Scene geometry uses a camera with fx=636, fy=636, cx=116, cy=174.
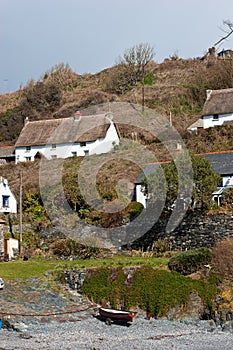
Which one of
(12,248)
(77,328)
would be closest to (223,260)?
(77,328)

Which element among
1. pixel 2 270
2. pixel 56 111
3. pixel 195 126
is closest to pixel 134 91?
pixel 56 111

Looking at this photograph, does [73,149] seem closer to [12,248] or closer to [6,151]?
[6,151]

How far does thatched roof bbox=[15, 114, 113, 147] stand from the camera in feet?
194

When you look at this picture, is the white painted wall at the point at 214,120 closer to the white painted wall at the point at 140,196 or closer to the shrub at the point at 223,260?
the white painted wall at the point at 140,196

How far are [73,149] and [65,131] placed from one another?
3.64 meters

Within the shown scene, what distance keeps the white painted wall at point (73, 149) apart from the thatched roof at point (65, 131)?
408 mm

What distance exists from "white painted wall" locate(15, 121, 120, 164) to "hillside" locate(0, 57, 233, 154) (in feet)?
9.42

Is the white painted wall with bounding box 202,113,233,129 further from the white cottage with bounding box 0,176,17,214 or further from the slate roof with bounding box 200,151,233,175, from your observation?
the white cottage with bounding box 0,176,17,214

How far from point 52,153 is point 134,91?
20.6 meters

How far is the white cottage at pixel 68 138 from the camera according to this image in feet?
191

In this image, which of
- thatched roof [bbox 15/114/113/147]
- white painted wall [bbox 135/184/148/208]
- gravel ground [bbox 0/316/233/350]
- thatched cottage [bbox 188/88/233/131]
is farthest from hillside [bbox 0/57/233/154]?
gravel ground [bbox 0/316/233/350]

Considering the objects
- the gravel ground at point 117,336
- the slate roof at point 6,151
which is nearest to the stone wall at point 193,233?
the gravel ground at point 117,336

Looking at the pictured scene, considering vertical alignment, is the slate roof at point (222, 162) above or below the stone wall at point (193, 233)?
above

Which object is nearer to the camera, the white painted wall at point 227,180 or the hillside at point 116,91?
the white painted wall at point 227,180
